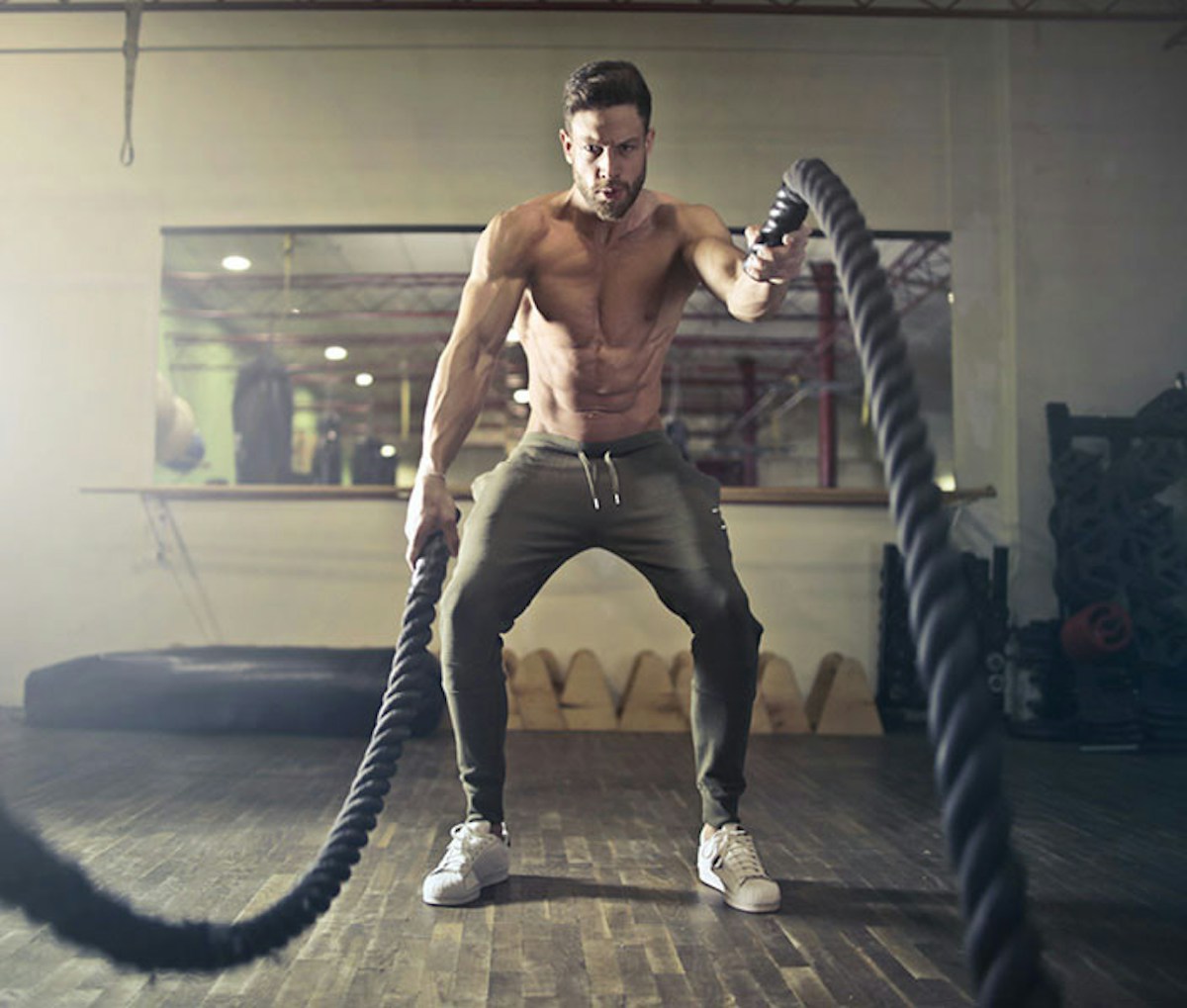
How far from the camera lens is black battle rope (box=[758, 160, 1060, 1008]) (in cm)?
64

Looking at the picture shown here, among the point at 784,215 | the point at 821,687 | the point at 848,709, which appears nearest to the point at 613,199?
the point at 784,215

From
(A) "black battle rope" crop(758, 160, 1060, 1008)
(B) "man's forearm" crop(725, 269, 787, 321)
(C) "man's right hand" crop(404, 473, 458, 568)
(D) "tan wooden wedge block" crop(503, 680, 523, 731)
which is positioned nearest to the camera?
(A) "black battle rope" crop(758, 160, 1060, 1008)

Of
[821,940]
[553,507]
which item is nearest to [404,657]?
[553,507]

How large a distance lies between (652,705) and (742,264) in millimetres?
2854

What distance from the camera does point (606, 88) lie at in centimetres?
172

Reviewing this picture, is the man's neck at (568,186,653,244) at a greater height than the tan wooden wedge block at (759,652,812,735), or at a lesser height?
greater

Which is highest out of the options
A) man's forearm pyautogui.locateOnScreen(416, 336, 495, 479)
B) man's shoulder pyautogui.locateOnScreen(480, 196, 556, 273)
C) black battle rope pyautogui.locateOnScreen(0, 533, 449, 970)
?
man's shoulder pyautogui.locateOnScreen(480, 196, 556, 273)

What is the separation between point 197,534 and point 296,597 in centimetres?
54

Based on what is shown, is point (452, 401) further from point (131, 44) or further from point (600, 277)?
point (131, 44)

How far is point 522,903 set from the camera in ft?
5.71

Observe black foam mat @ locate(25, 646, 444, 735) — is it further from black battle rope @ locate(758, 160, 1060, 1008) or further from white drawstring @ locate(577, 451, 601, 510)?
black battle rope @ locate(758, 160, 1060, 1008)

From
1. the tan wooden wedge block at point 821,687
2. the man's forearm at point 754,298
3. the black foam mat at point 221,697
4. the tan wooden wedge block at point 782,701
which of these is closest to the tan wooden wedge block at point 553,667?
the black foam mat at point 221,697

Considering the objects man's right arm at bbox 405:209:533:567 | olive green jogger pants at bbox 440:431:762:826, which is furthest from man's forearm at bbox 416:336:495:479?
olive green jogger pants at bbox 440:431:762:826

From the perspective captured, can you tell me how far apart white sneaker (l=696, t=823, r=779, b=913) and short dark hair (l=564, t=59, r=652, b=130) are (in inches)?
51.1
